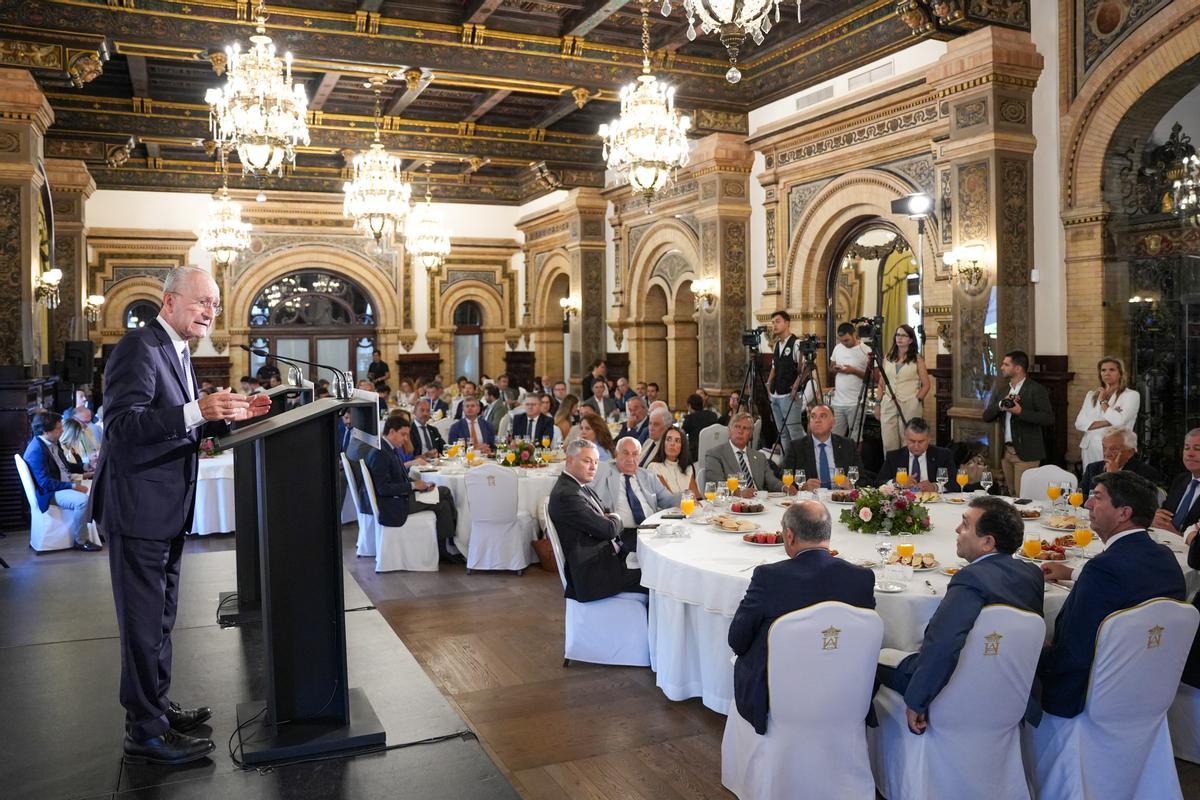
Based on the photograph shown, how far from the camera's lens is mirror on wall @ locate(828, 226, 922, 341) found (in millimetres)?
11055

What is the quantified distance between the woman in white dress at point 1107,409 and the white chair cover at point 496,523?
4397 millimetres

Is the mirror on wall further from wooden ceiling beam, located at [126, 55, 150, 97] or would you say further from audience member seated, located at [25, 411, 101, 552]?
wooden ceiling beam, located at [126, 55, 150, 97]

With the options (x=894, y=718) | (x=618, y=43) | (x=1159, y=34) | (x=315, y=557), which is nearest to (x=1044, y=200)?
(x=1159, y=34)

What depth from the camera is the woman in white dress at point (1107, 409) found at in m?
7.41

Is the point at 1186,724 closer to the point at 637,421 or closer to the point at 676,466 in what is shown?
the point at 676,466

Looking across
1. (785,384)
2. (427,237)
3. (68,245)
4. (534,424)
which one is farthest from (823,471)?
(68,245)

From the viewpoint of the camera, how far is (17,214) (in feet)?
31.1

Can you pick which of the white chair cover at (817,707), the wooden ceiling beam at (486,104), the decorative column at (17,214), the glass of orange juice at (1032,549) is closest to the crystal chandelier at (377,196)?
the wooden ceiling beam at (486,104)

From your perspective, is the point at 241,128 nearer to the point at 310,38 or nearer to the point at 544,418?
the point at 310,38

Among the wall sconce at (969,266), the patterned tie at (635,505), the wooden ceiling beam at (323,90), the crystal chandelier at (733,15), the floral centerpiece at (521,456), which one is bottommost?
the patterned tie at (635,505)

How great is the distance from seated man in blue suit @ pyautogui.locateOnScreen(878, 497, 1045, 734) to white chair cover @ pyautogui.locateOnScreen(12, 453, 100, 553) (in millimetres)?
7344

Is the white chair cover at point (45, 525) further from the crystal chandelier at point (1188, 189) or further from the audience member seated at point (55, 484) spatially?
the crystal chandelier at point (1188, 189)

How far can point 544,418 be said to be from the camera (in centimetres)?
1023

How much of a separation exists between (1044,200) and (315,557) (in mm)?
7924
